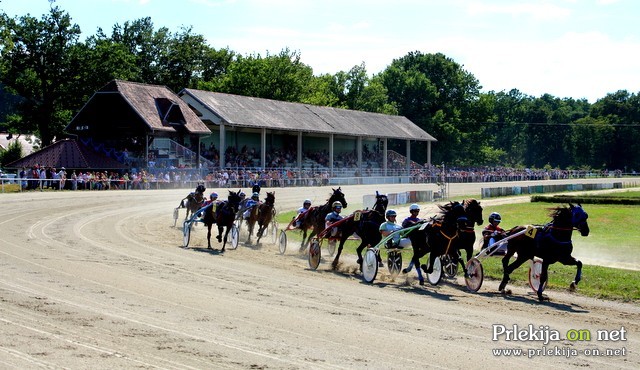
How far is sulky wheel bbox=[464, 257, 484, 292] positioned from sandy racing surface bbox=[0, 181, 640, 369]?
298 millimetres

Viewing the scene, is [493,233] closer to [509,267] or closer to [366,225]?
[509,267]

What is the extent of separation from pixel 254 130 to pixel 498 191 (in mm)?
19534

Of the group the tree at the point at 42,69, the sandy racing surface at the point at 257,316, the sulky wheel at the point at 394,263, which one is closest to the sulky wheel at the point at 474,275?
the sandy racing surface at the point at 257,316

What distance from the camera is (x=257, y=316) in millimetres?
11586

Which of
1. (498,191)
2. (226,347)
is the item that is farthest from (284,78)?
(226,347)

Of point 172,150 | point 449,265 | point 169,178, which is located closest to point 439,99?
point 172,150

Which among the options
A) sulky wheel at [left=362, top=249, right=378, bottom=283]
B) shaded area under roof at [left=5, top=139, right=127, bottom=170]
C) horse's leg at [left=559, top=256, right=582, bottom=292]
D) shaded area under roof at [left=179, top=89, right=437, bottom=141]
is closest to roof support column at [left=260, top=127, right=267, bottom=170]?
shaded area under roof at [left=179, top=89, right=437, bottom=141]

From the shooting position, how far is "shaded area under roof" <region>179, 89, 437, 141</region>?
55.7 metres

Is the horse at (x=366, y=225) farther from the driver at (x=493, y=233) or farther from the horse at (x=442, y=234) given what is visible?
the driver at (x=493, y=233)

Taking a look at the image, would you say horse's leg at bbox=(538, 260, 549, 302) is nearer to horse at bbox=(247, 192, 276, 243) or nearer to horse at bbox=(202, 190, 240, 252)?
horse at bbox=(202, 190, 240, 252)

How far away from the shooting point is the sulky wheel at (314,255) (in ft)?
59.3

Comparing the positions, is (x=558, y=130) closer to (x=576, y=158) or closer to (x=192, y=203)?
(x=576, y=158)

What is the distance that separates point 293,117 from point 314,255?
43900 mm

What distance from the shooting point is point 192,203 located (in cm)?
2572
